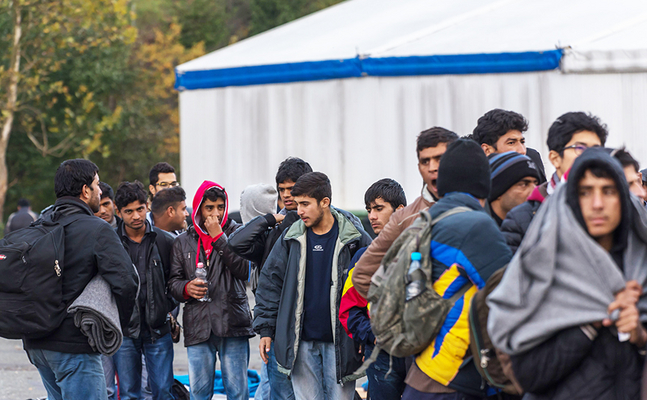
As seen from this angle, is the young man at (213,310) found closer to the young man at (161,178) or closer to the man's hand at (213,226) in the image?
the man's hand at (213,226)

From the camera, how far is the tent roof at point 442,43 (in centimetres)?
898

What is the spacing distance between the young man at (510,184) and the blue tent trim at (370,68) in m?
5.78

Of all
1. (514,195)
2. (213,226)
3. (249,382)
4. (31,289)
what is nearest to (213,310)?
(213,226)

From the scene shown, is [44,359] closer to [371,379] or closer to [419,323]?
[371,379]

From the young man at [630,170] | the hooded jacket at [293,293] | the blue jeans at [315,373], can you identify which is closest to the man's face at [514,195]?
the young man at [630,170]

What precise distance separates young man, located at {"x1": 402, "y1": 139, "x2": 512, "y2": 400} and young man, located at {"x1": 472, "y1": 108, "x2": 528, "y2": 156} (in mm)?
1246

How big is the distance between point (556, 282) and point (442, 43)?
25.2ft

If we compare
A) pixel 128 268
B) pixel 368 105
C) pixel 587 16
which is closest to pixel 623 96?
pixel 587 16

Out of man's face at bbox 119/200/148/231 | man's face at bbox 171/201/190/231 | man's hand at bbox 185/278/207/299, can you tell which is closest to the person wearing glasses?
man's hand at bbox 185/278/207/299

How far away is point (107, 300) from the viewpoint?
4.51 meters

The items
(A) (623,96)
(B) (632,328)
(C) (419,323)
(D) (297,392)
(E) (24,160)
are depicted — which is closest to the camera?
(B) (632,328)

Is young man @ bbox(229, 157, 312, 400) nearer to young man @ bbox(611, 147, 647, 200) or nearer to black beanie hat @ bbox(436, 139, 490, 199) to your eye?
black beanie hat @ bbox(436, 139, 490, 199)

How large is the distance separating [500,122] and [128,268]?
2.33 metres

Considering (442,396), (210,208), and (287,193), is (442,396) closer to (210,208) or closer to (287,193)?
(287,193)
